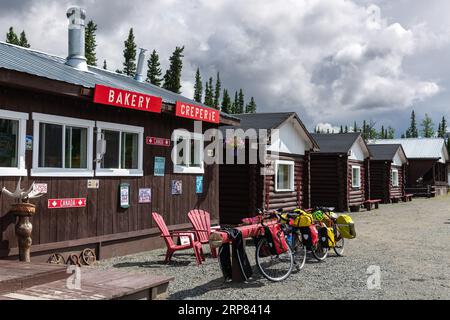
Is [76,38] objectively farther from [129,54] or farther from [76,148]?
[129,54]

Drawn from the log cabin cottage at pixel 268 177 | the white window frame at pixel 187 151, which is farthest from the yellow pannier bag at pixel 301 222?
the log cabin cottage at pixel 268 177

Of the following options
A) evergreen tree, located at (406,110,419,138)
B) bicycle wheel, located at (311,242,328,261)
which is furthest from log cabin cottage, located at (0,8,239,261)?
evergreen tree, located at (406,110,419,138)

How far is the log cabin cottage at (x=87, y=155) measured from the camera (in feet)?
24.5

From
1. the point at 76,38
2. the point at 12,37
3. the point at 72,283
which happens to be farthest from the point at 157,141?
the point at 12,37

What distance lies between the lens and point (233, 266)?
23.0ft

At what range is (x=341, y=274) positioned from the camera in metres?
7.76

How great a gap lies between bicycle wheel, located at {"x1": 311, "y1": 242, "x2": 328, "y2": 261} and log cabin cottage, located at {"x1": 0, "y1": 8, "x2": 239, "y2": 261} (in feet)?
10.6

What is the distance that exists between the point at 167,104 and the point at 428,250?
6544 millimetres

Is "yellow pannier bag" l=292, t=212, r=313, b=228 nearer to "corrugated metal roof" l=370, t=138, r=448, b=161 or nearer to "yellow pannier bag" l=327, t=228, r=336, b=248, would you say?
"yellow pannier bag" l=327, t=228, r=336, b=248

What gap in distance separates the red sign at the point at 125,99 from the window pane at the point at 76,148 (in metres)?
0.78

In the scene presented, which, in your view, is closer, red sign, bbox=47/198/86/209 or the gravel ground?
the gravel ground

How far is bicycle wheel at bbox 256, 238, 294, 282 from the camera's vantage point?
284 inches

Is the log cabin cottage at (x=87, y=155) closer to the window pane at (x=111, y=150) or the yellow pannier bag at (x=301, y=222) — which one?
the window pane at (x=111, y=150)
